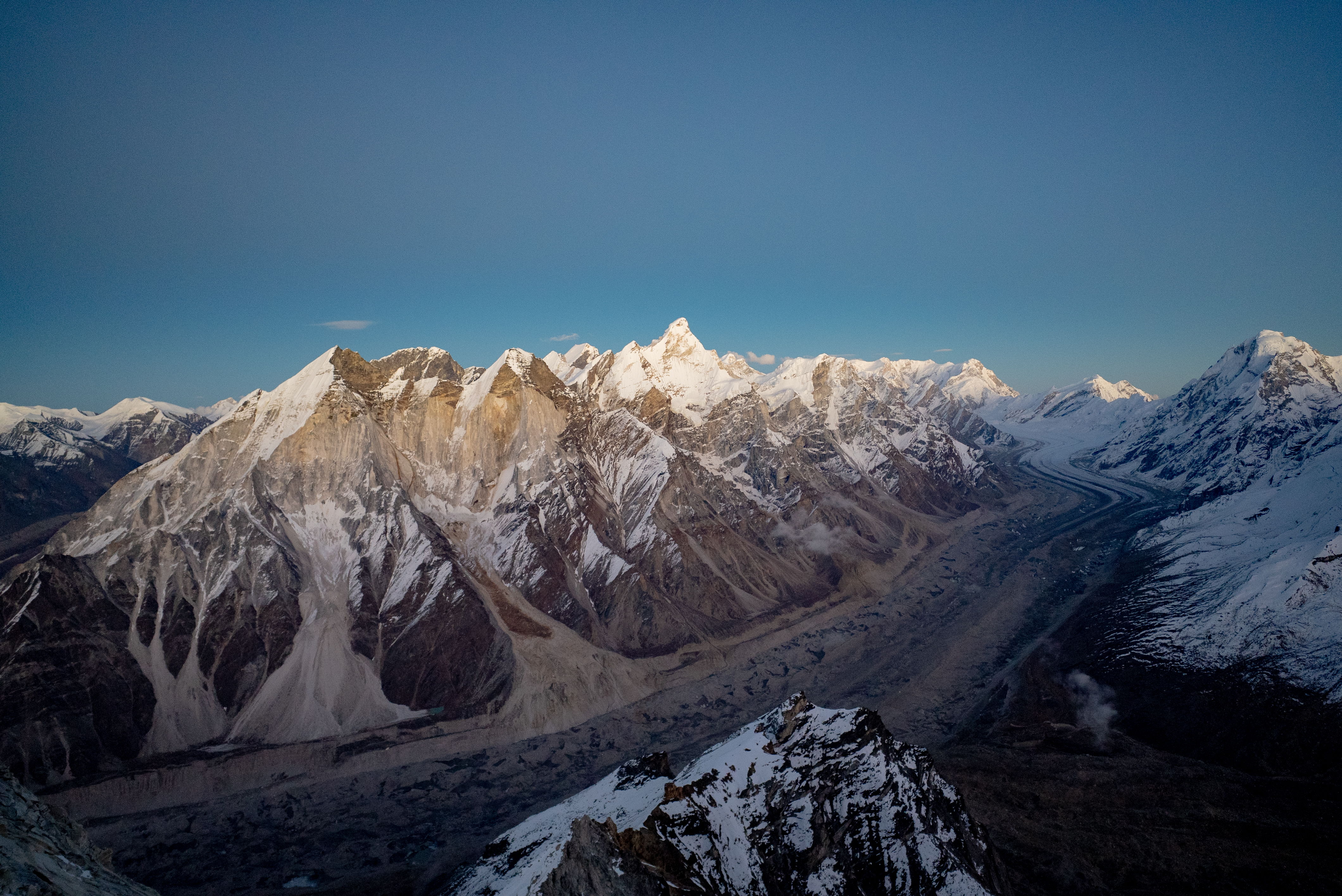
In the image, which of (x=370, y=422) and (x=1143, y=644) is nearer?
(x=1143, y=644)

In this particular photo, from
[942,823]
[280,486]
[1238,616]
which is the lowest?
[942,823]

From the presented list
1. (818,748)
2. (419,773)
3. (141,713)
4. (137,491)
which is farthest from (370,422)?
(818,748)

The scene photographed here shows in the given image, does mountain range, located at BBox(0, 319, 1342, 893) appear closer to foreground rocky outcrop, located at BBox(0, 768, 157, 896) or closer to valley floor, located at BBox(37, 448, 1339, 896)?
valley floor, located at BBox(37, 448, 1339, 896)

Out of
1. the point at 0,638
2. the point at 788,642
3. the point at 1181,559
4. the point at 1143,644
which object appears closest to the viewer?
the point at 0,638

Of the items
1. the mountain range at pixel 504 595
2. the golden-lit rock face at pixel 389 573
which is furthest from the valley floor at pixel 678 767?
the golden-lit rock face at pixel 389 573

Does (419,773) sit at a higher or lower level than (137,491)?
lower

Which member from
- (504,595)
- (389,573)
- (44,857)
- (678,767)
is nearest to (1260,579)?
(678,767)

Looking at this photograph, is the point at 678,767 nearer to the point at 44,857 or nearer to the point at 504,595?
the point at 504,595

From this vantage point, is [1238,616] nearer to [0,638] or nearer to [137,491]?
[0,638]
